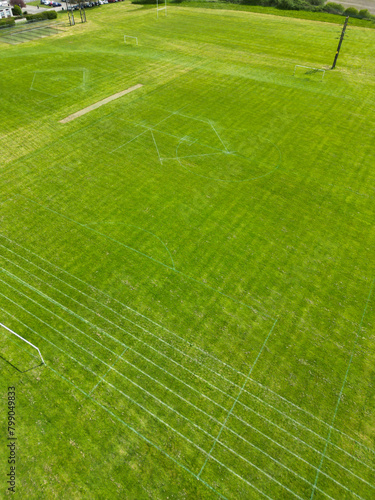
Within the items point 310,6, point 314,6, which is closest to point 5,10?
point 310,6

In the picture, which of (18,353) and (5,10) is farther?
(5,10)

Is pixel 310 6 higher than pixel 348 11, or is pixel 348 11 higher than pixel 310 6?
pixel 310 6

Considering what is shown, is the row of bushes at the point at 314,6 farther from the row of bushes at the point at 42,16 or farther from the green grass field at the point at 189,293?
the row of bushes at the point at 42,16

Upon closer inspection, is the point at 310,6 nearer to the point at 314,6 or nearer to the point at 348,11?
the point at 314,6

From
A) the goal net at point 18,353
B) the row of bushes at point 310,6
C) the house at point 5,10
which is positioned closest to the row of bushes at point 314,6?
the row of bushes at point 310,6

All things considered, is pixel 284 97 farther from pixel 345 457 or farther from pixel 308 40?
pixel 345 457

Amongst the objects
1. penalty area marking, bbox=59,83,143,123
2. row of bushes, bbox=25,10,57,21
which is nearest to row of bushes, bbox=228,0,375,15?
row of bushes, bbox=25,10,57,21

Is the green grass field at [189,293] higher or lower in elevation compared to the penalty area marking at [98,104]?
lower

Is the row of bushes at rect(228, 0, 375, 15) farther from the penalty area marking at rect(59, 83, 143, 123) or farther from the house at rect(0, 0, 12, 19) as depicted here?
the penalty area marking at rect(59, 83, 143, 123)
